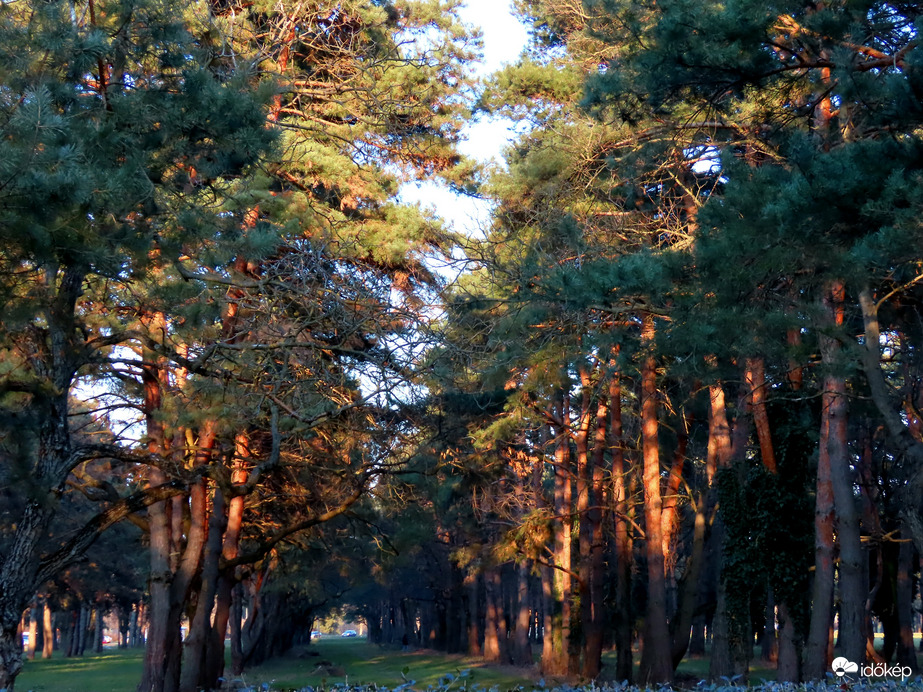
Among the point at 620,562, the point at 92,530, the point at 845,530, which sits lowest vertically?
the point at 620,562

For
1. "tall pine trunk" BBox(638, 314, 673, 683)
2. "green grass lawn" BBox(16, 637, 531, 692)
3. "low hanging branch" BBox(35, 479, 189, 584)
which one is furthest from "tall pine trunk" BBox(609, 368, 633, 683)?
"low hanging branch" BBox(35, 479, 189, 584)

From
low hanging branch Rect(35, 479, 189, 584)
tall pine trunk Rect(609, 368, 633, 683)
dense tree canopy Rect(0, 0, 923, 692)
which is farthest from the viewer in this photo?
tall pine trunk Rect(609, 368, 633, 683)

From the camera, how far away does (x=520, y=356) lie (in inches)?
646

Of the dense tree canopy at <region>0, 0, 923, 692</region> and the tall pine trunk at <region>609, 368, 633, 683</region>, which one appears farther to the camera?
the tall pine trunk at <region>609, 368, 633, 683</region>

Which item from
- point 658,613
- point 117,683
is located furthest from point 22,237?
point 117,683

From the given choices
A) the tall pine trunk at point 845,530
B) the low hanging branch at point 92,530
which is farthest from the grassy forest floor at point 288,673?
the low hanging branch at point 92,530

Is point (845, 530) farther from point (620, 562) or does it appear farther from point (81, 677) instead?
point (81, 677)

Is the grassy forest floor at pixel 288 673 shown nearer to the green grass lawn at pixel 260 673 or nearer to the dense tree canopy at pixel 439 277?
the green grass lawn at pixel 260 673

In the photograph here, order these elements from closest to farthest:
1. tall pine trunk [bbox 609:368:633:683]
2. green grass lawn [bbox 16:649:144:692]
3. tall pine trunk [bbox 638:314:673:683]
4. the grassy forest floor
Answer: tall pine trunk [bbox 638:314:673:683] → tall pine trunk [bbox 609:368:633:683] → the grassy forest floor → green grass lawn [bbox 16:649:144:692]

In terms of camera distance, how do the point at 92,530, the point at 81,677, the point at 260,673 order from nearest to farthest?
1. the point at 92,530
2. the point at 260,673
3. the point at 81,677

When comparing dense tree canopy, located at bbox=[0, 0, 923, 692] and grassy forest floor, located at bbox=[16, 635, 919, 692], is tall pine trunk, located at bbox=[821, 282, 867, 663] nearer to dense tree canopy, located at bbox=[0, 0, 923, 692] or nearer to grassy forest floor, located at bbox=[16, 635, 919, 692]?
dense tree canopy, located at bbox=[0, 0, 923, 692]

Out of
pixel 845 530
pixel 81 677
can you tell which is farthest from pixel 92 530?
pixel 81 677

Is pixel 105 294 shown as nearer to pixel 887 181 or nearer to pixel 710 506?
pixel 887 181

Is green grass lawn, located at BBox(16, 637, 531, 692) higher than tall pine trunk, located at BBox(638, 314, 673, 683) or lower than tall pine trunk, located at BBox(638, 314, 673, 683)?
lower
